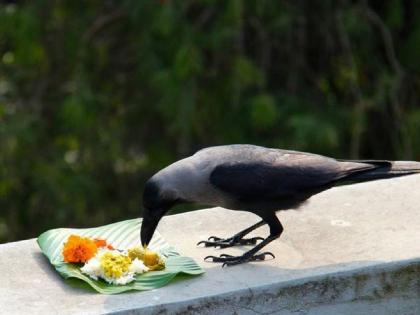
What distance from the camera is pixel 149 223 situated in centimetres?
560

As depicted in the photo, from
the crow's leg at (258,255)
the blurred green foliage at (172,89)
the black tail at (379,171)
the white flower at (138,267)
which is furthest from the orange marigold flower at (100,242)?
the blurred green foliage at (172,89)

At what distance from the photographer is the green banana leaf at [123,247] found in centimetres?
528

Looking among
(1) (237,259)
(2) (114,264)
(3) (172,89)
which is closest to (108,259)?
Result: (2) (114,264)

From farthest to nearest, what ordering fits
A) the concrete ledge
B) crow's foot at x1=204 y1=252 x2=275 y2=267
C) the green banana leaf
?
crow's foot at x1=204 y1=252 x2=275 y2=267, the green banana leaf, the concrete ledge

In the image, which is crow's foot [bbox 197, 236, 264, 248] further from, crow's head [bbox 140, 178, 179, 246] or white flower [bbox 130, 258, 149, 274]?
white flower [bbox 130, 258, 149, 274]

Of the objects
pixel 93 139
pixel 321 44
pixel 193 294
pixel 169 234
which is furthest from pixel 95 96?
pixel 193 294

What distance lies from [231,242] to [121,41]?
12.9 ft

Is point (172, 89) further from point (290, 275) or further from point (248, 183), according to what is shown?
point (290, 275)

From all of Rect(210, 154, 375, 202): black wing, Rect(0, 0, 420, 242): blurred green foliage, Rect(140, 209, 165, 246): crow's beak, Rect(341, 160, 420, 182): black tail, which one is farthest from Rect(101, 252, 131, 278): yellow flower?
Rect(0, 0, 420, 242): blurred green foliage

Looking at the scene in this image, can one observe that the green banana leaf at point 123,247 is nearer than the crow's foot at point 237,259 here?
Yes

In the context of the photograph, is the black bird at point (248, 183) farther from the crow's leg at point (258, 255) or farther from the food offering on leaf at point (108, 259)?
the food offering on leaf at point (108, 259)

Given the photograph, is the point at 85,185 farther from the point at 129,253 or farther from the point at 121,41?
the point at 129,253

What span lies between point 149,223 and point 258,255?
20.5 inches

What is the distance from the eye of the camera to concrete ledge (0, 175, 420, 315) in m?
5.15
